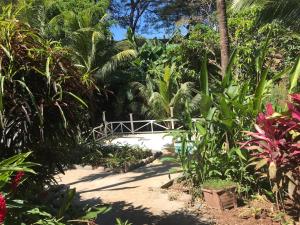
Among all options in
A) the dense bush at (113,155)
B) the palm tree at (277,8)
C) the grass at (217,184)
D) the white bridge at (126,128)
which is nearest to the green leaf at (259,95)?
the grass at (217,184)

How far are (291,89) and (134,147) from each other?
20.6 ft

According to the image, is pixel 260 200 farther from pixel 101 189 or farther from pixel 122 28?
pixel 122 28

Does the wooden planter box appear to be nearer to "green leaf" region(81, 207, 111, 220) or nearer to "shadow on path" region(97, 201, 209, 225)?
"shadow on path" region(97, 201, 209, 225)

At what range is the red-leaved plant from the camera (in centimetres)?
512

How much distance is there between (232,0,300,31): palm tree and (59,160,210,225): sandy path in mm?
4080

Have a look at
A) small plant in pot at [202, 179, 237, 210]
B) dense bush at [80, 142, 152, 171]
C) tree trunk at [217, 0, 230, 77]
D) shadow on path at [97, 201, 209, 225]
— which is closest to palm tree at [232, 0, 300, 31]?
tree trunk at [217, 0, 230, 77]

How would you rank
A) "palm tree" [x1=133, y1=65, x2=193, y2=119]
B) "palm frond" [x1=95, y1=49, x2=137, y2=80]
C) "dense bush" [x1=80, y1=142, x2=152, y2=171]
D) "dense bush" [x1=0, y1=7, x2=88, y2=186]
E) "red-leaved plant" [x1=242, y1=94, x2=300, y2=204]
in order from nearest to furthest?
"dense bush" [x1=0, y1=7, x2=88, y2=186]
"red-leaved plant" [x1=242, y1=94, x2=300, y2=204]
"dense bush" [x1=80, y1=142, x2=152, y2=171]
"palm tree" [x1=133, y1=65, x2=193, y2=119]
"palm frond" [x1=95, y1=49, x2=137, y2=80]

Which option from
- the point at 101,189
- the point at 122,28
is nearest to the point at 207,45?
the point at 101,189

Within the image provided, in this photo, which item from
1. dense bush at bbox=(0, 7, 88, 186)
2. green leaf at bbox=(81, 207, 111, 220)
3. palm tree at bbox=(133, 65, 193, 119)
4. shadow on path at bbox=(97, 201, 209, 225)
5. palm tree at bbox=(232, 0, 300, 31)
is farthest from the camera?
palm tree at bbox=(133, 65, 193, 119)

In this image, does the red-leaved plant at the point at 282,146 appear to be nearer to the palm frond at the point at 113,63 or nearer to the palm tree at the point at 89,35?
the palm tree at the point at 89,35

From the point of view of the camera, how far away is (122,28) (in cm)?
3300

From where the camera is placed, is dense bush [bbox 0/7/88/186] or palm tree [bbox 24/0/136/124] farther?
palm tree [bbox 24/0/136/124]

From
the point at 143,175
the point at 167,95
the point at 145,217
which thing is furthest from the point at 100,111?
the point at 167,95

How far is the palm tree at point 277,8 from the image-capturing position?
9977 millimetres
